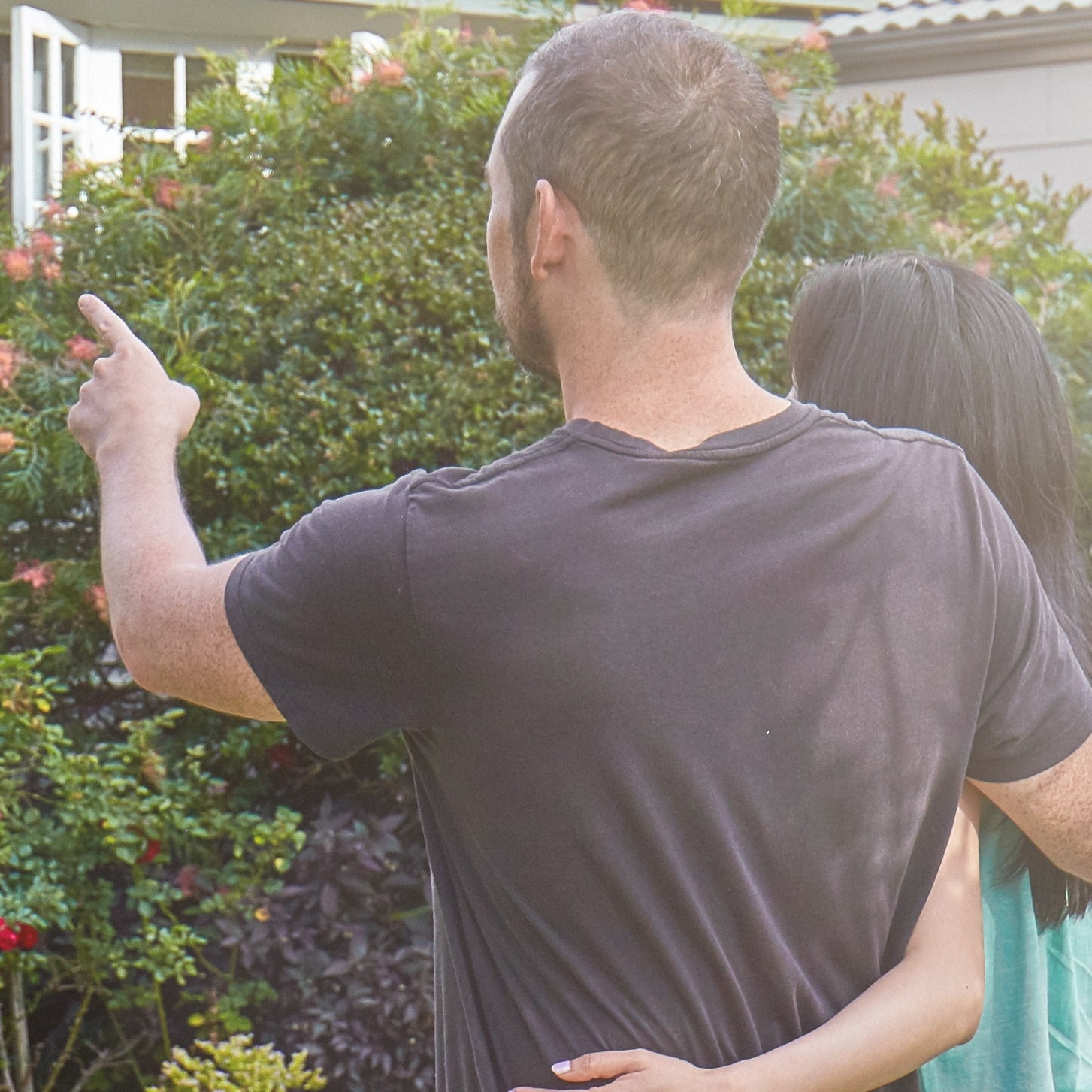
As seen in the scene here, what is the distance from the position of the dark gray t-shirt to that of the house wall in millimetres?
7674

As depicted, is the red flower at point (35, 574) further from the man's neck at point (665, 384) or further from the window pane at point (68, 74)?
the window pane at point (68, 74)

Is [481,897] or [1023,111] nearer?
[481,897]

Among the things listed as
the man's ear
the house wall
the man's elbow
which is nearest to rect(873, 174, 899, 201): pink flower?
the man's ear

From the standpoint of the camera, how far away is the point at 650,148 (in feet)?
4.11

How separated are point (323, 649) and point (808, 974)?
547mm

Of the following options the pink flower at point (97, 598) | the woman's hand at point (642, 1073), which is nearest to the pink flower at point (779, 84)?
the pink flower at point (97, 598)

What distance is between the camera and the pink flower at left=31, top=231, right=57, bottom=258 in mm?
3984

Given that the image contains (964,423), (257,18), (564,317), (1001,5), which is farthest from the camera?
(1001,5)

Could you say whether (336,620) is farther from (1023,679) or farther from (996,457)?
(996,457)

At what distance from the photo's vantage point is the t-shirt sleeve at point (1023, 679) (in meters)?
1.36

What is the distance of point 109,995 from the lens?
3389 millimetres

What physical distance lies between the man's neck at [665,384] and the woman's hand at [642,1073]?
54 centimetres

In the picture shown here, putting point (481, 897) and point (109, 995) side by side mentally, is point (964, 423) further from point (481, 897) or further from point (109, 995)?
point (109, 995)

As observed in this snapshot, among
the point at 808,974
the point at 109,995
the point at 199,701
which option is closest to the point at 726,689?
the point at 808,974
